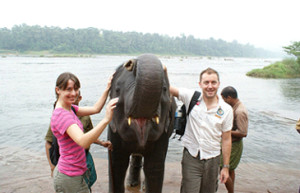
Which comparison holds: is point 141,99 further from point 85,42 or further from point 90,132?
point 85,42

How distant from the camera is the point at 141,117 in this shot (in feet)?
7.55

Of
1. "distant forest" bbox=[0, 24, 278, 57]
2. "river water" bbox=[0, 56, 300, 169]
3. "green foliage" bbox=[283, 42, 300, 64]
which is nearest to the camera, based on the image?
"river water" bbox=[0, 56, 300, 169]

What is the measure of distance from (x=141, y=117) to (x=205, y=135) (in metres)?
1.02

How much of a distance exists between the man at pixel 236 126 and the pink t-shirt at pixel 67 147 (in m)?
2.34

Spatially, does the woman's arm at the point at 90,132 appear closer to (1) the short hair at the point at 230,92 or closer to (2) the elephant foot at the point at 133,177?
(1) the short hair at the point at 230,92

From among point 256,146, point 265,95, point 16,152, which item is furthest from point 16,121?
point 265,95

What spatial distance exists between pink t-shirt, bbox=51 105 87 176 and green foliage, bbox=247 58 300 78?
34.2m

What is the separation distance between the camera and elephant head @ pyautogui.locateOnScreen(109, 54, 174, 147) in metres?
2.13

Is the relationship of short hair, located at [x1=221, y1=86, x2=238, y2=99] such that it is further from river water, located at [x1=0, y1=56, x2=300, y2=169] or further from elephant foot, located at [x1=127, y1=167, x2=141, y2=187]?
river water, located at [x1=0, y1=56, x2=300, y2=169]

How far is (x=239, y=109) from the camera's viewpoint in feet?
13.6

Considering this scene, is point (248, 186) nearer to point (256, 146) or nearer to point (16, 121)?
point (256, 146)

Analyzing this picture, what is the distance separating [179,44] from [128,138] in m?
122

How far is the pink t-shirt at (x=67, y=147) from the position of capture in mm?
2428

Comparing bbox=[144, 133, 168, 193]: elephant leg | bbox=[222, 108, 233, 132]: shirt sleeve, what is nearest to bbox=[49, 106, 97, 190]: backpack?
bbox=[144, 133, 168, 193]: elephant leg
